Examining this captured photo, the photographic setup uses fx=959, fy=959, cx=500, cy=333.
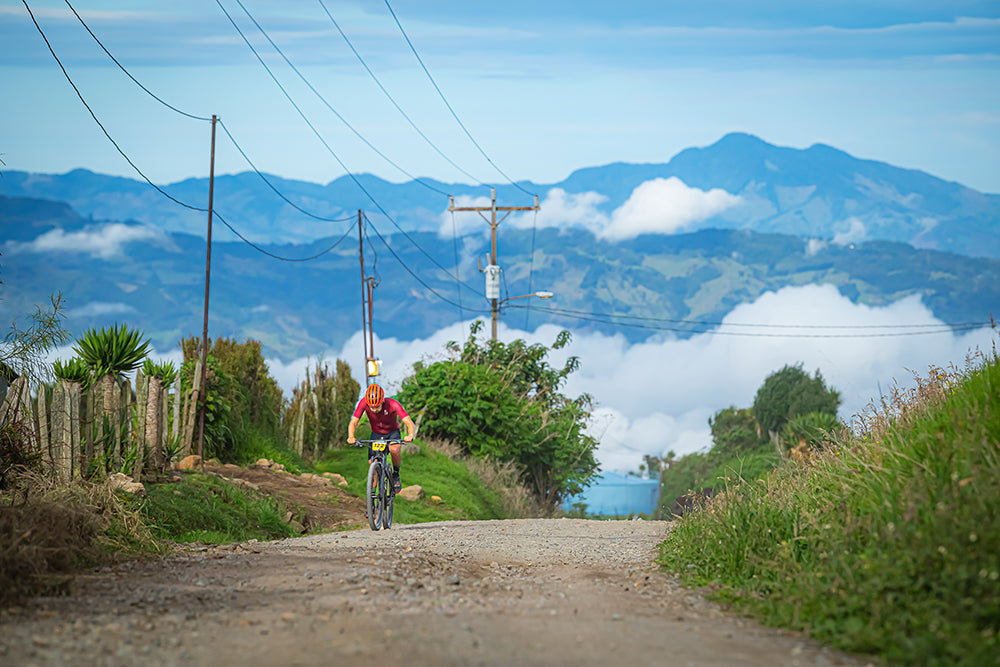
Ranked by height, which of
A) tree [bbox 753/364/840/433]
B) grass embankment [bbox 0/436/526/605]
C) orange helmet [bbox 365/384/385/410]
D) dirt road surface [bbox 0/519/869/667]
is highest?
tree [bbox 753/364/840/433]

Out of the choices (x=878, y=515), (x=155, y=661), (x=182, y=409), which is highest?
(x=182, y=409)

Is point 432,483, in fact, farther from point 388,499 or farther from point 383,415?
point 383,415

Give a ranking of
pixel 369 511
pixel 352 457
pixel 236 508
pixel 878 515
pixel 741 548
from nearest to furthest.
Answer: pixel 878 515
pixel 741 548
pixel 369 511
pixel 236 508
pixel 352 457

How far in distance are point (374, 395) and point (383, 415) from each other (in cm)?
45

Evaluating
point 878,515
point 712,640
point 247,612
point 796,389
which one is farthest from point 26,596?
point 796,389

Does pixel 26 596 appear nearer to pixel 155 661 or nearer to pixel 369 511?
pixel 155 661

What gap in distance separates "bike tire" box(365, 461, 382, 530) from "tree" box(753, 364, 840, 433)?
47066 millimetres

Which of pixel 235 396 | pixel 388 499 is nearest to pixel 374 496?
pixel 388 499

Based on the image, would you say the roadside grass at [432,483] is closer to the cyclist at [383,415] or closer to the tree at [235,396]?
the tree at [235,396]

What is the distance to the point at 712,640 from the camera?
657 cm

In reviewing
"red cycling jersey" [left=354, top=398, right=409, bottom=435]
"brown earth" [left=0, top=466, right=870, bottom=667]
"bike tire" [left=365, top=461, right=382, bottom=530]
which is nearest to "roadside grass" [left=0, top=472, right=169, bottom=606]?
"brown earth" [left=0, top=466, right=870, bottom=667]

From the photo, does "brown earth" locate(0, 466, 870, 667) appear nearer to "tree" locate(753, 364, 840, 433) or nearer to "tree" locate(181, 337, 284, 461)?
"tree" locate(181, 337, 284, 461)

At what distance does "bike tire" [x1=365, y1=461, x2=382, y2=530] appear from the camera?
14.0 m

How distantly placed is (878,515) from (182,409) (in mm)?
14490
